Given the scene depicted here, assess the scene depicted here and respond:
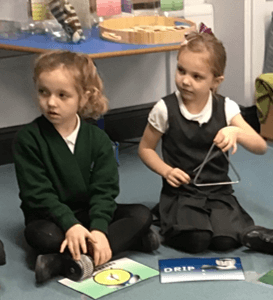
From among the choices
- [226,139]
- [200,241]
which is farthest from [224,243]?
[226,139]

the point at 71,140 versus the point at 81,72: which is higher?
the point at 81,72

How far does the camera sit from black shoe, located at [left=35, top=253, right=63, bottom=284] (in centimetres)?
174

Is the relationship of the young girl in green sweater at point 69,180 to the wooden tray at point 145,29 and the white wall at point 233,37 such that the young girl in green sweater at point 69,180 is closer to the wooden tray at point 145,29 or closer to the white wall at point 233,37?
the wooden tray at point 145,29

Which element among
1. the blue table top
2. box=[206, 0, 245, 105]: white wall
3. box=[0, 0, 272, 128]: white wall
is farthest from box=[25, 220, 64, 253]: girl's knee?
box=[206, 0, 245, 105]: white wall

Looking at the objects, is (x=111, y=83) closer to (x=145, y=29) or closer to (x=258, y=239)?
(x=145, y=29)

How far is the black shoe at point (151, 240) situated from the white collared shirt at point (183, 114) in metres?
0.32

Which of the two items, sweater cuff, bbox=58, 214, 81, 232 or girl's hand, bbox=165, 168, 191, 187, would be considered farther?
girl's hand, bbox=165, 168, 191, 187

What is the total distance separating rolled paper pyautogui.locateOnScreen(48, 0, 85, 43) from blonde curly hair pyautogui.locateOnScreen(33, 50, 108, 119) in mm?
399

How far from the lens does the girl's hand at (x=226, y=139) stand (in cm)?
185

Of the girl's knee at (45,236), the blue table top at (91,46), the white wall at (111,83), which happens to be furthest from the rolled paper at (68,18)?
the girl's knee at (45,236)

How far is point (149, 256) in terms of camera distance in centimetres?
191

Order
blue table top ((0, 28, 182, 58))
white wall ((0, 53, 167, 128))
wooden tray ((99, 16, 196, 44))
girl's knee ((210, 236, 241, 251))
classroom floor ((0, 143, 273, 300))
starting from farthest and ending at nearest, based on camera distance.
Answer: white wall ((0, 53, 167, 128))
wooden tray ((99, 16, 196, 44))
blue table top ((0, 28, 182, 58))
girl's knee ((210, 236, 241, 251))
classroom floor ((0, 143, 273, 300))

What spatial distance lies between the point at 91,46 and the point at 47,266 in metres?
0.83

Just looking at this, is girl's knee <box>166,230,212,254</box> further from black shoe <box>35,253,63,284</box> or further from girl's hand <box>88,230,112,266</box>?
black shoe <box>35,253,63,284</box>
